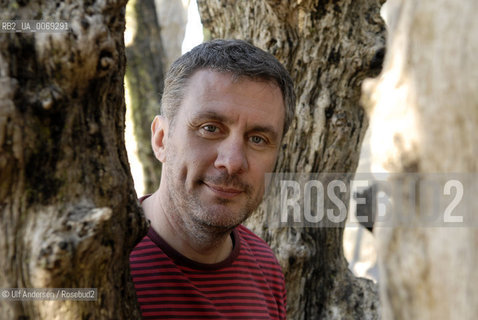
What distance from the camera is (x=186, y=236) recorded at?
95.7 inches

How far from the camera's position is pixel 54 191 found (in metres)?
1.59

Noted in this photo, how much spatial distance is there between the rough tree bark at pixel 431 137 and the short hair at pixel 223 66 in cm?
122

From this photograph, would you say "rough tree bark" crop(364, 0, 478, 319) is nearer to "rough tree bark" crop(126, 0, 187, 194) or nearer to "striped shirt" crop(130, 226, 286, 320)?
"striped shirt" crop(130, 226, 286, 320)

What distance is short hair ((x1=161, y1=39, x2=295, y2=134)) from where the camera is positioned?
2.45 metres

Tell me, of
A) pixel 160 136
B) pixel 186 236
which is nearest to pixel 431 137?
pixel 186 236

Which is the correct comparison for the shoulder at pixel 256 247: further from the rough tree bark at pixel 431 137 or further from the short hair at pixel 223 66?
the rough tree bark at pixel 431 137

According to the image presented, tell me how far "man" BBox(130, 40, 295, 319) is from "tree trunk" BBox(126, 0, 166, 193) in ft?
11.5

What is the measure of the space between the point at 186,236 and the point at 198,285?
0.68ft

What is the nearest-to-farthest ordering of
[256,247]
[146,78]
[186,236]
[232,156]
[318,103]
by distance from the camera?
[232,156] < [186,236] < [256,247] < [318,103] < [146,78]

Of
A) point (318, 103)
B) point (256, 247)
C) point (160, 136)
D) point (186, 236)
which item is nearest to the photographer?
point (186, 236)

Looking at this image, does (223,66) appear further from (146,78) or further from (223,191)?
(146,78)

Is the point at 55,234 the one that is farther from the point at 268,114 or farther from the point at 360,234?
the point at 360,234

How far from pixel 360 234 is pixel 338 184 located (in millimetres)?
22634
